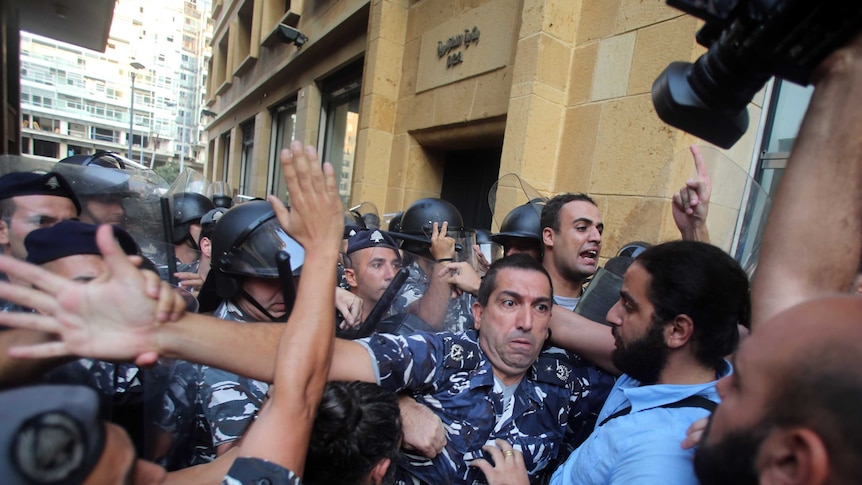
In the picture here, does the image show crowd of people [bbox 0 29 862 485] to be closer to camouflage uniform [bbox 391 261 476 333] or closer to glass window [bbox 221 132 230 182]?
camouflage uniform [bbox 391 261 476 333]

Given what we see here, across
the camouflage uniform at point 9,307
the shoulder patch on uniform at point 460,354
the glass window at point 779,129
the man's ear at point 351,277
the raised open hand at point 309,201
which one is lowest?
the shoulder patch on uniform at point 460,354

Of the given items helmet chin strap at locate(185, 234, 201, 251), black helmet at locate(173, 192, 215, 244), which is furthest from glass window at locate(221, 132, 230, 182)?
helmet chin strap at locate(185, 234, 201, 251)

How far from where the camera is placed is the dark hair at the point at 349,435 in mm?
1082

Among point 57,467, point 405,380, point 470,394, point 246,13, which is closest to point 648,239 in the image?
point 470,394

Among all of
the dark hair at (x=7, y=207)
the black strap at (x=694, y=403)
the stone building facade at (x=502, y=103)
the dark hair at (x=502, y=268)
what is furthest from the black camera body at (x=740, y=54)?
the dark hair at (x=7, y=207)

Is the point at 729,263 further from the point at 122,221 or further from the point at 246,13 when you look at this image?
the point at 246,13

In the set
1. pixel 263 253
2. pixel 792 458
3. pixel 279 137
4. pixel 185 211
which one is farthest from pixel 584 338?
pixel 279 137

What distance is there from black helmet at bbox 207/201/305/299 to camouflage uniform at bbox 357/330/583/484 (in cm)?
57

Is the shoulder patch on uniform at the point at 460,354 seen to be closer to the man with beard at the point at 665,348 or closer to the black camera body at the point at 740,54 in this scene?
the man with beard at the point at 665,348

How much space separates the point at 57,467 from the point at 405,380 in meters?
0.93

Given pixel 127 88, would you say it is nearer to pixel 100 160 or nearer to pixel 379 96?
pixel 379 96

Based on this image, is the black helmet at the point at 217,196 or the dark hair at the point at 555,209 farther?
the black helmet at the point at 217,196

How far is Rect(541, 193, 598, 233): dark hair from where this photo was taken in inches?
111

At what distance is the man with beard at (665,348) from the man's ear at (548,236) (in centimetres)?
123
